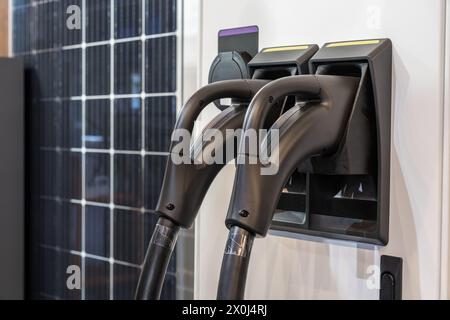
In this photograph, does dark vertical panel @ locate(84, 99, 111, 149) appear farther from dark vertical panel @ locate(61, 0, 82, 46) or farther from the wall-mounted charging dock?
the wall-mounted charging dock

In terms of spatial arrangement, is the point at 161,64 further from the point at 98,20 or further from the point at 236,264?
the point at 236,264

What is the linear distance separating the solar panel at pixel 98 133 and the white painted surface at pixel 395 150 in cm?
51

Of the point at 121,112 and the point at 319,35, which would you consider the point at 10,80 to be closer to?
the point at 121,112

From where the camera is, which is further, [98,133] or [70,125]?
[70,125]

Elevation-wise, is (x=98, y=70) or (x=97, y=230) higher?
(x=98, y=70)

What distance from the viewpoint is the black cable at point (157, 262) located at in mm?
595

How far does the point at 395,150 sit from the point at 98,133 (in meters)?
0.95

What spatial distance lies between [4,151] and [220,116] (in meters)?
1.22

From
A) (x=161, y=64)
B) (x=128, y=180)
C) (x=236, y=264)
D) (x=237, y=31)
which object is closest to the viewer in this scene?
(x=236, y=264)

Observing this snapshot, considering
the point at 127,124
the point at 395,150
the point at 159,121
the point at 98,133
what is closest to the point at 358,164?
the point at 395,150

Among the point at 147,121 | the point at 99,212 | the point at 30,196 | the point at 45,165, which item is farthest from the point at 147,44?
the point at 30,196

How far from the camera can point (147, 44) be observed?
1.30 m

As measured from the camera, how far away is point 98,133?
1434mm

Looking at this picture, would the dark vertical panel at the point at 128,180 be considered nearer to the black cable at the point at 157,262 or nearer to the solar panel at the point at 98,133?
the solar panel at the point at 98,133
